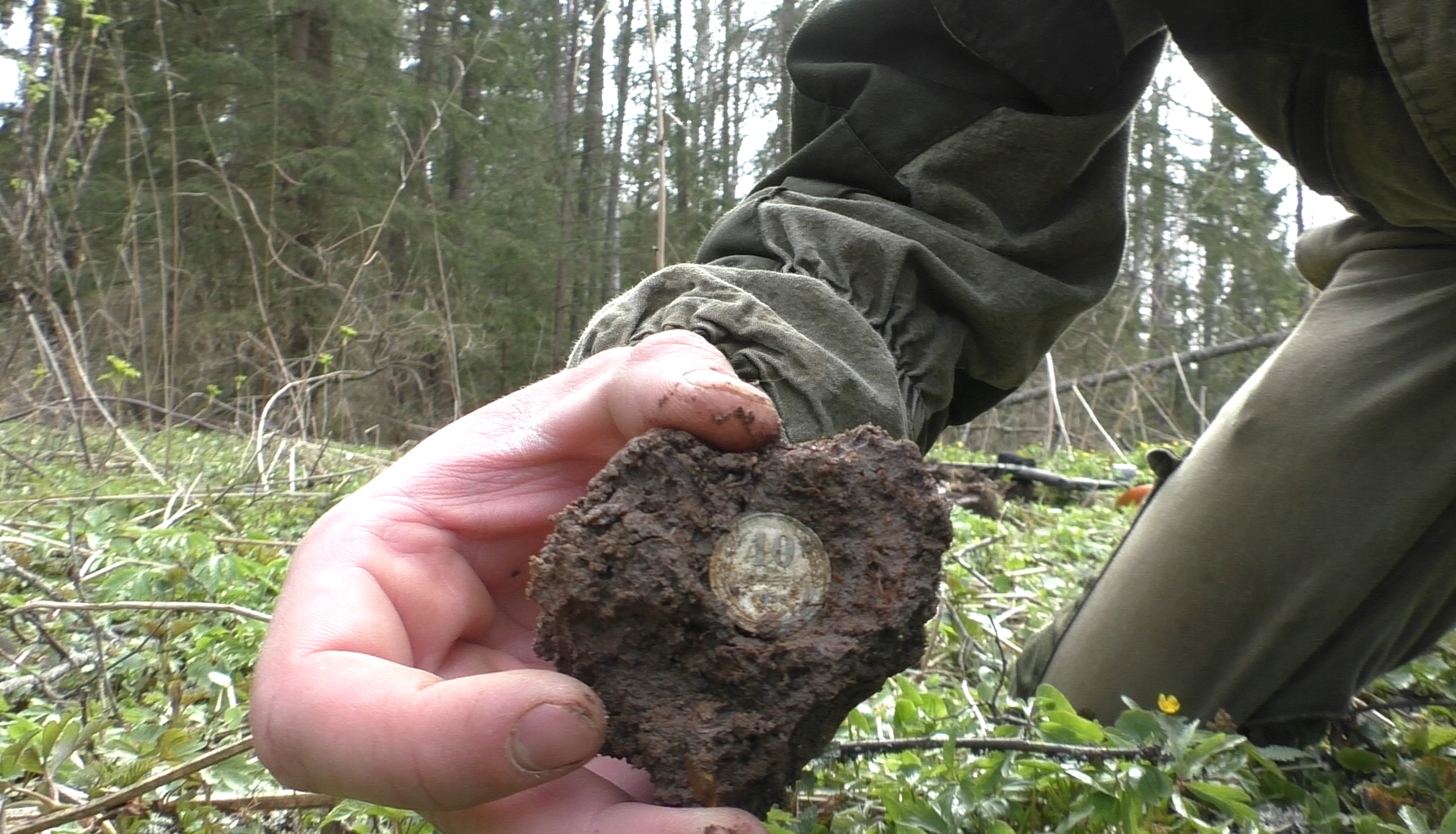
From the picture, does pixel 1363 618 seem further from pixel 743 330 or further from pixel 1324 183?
pixel 743 330

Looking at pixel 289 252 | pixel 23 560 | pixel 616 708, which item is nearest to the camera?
pixel 616 708

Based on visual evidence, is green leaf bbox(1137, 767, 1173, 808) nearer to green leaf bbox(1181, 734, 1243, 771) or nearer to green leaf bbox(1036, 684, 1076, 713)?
green leaf bbox(1181, 734, 1243, 771)

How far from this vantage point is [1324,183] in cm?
199

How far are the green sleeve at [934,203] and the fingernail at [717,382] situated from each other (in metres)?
0.38

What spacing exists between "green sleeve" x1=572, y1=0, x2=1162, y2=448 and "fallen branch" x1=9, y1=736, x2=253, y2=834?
83cm

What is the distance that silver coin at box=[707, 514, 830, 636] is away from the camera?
1107mm

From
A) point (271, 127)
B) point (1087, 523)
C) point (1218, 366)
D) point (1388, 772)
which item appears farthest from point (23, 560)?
point (1218, 366)

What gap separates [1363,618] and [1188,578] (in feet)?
1.19

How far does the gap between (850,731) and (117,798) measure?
111 cm

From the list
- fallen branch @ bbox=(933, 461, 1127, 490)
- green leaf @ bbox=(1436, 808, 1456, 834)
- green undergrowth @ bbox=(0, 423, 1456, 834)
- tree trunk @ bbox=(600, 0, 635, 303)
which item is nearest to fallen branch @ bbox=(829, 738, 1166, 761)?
green undergrowth @ bbox=(0, 423, 1456, 834)

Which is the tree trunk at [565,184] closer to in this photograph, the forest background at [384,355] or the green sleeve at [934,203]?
the forest background at [384,355]

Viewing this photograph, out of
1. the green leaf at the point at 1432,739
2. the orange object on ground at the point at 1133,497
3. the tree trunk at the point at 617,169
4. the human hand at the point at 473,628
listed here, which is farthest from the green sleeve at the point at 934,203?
the tree trunk at the point at 617,169

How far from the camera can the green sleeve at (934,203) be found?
1.58 metres

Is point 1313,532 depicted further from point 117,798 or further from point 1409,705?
point 117,798
